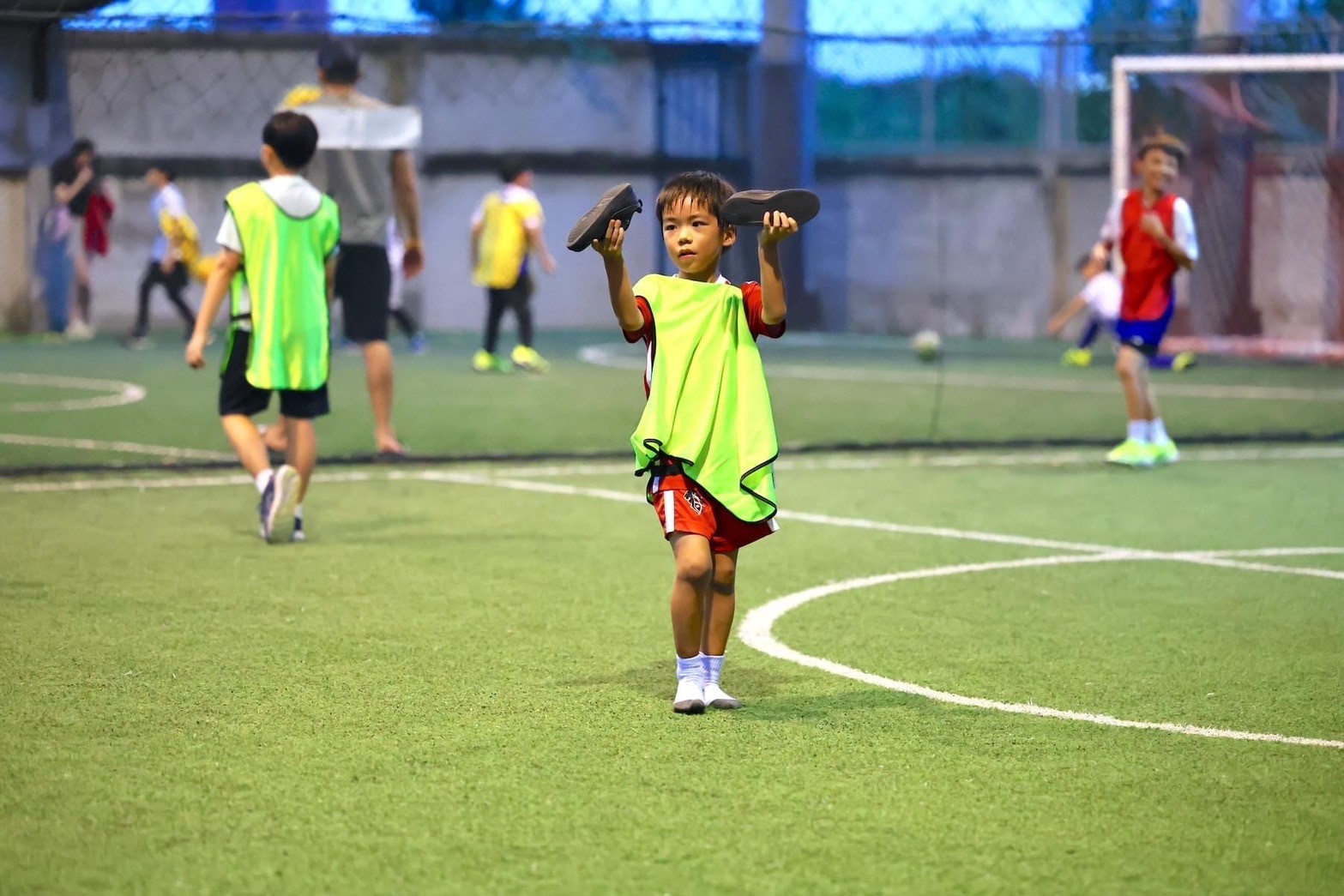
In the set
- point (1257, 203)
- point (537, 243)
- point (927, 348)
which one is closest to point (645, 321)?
point (537, 243)

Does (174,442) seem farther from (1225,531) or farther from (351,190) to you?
(1225,531)

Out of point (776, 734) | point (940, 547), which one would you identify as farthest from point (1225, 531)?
point (776, 734)

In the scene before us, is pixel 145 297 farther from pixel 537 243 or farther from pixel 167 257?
pixel 537 243

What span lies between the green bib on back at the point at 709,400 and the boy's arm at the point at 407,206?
17.9ft

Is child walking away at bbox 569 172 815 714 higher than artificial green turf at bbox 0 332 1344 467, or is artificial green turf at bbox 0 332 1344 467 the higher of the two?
child walking away at bbox 569 172 815 714

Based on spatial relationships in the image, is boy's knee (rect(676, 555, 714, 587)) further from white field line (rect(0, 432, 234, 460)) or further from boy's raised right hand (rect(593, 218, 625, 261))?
white field line (rect(0, 432, 234, 460))

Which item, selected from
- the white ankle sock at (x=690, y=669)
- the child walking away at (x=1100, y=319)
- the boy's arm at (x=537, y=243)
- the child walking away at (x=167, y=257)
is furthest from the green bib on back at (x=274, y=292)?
the child walking away at (x=167, y=257)

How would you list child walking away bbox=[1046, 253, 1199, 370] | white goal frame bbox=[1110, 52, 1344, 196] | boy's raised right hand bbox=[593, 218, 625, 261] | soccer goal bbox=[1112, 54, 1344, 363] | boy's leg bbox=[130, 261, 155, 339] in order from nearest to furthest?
1. boy's raised right hand bbox=[593, 218, 625, 261]
2. white goal frame bbox=[1110, 52, 1344, 196]
3. soccer goal bbox=[1112, 54, 1344, 363]
4. child walking away bbox=[1046, 253, 1199, 370]
5. boy's leg bbox=[130, 261, 155, 339]

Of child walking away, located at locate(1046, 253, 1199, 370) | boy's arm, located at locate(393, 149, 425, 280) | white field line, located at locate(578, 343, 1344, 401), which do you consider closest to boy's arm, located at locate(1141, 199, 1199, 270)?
boy's arm, located at locate(393, 149, 425, 280)

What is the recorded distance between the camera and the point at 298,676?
5.75 m

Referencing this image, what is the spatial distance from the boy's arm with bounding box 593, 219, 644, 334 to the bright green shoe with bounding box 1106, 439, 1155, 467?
21.3ft

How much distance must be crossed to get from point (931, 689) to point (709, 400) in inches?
39.7

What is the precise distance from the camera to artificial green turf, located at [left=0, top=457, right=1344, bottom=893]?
399 centimetres

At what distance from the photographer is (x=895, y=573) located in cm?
776
